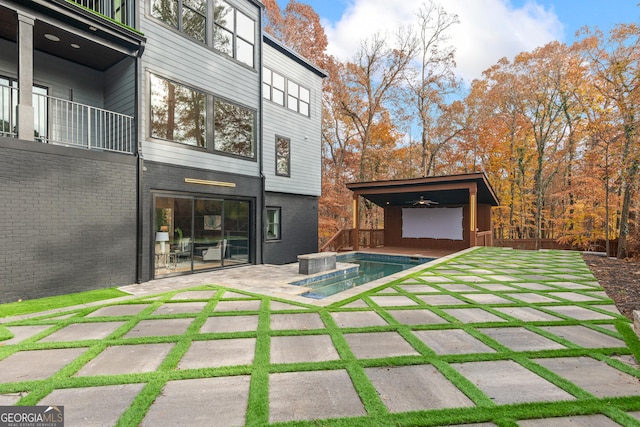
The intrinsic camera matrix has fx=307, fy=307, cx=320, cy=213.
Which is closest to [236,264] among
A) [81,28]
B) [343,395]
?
[81,28]

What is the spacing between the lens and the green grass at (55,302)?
4.24 metres

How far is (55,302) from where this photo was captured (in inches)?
185

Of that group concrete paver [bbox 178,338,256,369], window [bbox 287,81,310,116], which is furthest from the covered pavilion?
concrete paver [bbox 178,338,256,369]

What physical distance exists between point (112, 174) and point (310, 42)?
1541 cm

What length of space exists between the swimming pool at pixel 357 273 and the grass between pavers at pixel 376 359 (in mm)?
1716

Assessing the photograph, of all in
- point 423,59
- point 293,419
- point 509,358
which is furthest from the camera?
point 423,59

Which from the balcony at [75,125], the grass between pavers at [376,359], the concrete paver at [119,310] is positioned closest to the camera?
the grass between pavers at [376,359]

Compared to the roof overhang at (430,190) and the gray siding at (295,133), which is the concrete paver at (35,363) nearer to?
the gray siding at (295,133)

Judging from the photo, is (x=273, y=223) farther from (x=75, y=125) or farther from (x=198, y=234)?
(x=75, y=125)

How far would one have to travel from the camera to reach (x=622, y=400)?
207cm

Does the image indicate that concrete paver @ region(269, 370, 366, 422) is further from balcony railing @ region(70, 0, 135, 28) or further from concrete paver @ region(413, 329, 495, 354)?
balcony railing @ region(70, 0, 135, 28)

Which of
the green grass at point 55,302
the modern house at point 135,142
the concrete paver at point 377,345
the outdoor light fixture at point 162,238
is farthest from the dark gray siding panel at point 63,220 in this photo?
the concrete paver at point 377,345

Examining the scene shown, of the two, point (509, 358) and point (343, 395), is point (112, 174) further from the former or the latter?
point (509, 358)

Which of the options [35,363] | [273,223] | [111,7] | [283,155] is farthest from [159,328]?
[283,155]
